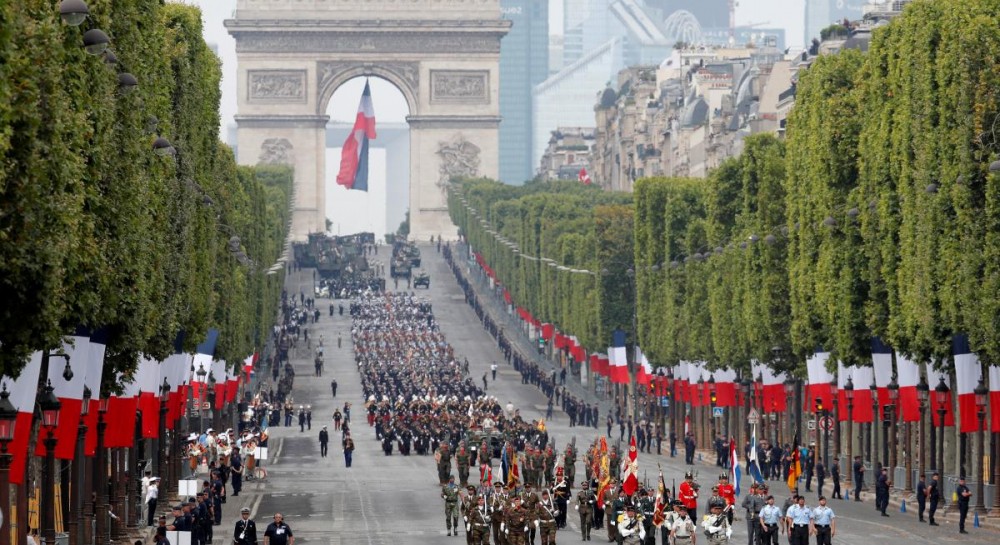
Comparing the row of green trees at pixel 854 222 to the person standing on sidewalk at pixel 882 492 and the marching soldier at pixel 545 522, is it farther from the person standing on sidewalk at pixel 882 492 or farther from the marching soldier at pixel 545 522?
the marching soldier at pixel 545 522

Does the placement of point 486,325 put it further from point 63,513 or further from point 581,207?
point 63,513

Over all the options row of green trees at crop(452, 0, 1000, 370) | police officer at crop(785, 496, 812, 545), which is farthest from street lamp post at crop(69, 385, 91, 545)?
row of green trees at crop(452, 0, 1000, 370)

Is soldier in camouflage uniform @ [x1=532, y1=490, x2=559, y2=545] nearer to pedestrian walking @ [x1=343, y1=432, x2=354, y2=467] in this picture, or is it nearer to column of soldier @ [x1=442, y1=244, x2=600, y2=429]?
pedestrian walking @ [x1=343, y1=432, x2=354, y2=467]

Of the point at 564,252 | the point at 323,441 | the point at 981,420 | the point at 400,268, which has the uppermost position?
the point at 400,268

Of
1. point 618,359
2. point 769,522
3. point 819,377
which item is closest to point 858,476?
point 819,377

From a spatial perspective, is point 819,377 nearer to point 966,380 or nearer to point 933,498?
point 966,380

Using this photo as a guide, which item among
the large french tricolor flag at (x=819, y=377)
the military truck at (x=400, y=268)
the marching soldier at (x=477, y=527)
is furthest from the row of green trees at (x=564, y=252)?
the marching soldier at (x=477, y=527)

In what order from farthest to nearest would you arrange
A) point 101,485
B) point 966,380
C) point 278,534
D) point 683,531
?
point 966,380 → point 101,485 → point 683,531 → point 278,534
